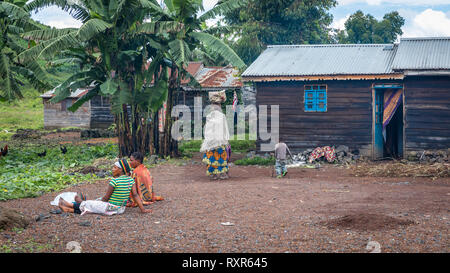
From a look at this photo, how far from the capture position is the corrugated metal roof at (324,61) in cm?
1692

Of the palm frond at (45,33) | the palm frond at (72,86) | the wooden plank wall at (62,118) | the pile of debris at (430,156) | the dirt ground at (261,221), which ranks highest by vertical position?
the palm frond at (45,33)

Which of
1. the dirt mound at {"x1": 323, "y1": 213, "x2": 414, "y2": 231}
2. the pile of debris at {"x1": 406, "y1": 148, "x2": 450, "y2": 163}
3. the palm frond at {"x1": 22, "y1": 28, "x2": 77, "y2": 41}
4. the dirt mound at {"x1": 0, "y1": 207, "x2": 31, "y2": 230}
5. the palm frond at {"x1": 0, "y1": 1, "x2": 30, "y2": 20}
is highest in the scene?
the palm frond at {"x1": 0, "y1": 1, "x2": 30, "y2": 20}

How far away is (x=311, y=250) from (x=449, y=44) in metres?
14.0

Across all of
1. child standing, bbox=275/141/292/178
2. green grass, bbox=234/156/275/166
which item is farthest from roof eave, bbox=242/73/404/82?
child standing, bbox=275/141/292/178

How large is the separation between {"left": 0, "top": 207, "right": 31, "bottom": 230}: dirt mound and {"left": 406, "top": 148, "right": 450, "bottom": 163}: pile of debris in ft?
40.8

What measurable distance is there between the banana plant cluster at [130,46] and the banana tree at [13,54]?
53cm

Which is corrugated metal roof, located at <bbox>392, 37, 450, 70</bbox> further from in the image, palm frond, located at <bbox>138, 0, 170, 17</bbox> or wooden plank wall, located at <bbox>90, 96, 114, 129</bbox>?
wooden plank wall, located at <bbox>90, 96, 114, 129</bbox>

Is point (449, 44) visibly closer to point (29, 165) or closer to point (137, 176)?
point (137, 176)

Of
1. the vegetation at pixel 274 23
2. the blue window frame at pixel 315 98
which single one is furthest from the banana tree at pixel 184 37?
the vegetation at pixel 274 23

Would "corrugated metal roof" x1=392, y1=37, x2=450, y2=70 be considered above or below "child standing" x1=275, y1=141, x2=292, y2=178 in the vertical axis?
above

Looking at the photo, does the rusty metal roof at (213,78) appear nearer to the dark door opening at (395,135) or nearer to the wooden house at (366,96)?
the wooden house at (366,96)

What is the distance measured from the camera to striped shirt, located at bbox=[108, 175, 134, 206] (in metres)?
8.18

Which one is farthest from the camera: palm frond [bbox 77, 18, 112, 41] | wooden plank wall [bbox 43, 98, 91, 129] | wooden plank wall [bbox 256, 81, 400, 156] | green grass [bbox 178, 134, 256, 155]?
wooden plank wall [bbox 43, 98, 91, 129]
